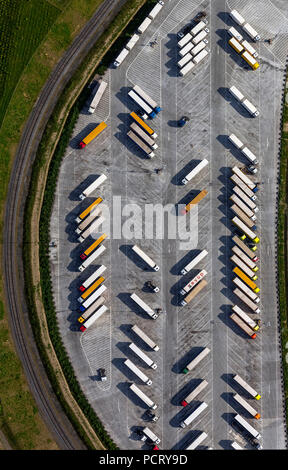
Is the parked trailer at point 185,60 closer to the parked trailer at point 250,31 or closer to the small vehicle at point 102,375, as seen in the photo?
the parked trailer at point 250,31

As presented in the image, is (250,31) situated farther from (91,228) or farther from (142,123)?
(91,228)

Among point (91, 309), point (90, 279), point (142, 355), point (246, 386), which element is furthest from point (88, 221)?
point (246, 386)

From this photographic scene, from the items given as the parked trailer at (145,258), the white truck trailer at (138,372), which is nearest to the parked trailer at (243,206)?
the parked trailer at (145,258)

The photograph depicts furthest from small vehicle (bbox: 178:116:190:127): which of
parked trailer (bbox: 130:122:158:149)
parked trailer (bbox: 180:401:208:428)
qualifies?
parked trailer (bbox: 180:401:208:428)
